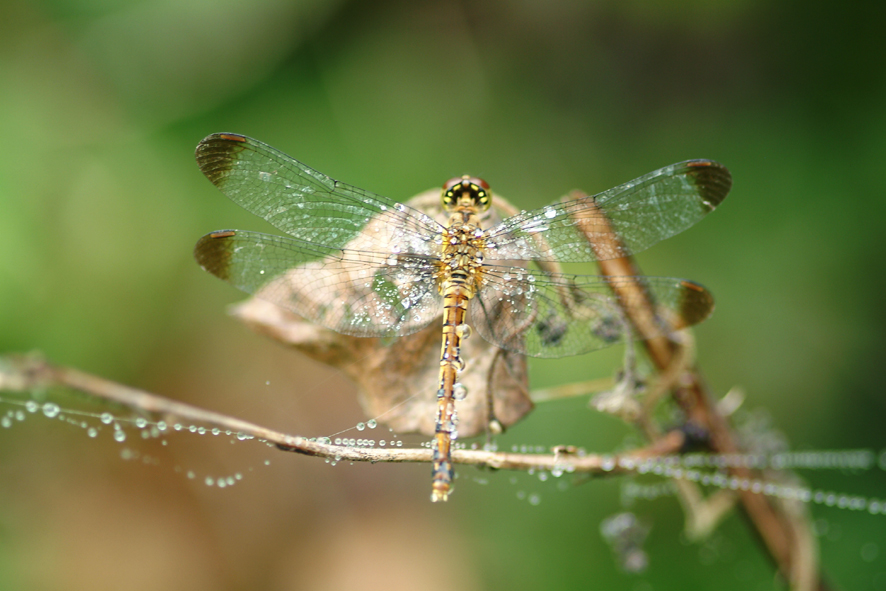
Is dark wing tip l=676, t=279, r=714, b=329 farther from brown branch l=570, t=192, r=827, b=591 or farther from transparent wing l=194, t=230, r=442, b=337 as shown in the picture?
transparent wing l=194, t=230, r=442, b=337

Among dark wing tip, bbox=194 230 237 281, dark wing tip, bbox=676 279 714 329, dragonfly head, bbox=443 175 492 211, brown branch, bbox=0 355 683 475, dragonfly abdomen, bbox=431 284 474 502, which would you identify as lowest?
brown branch, bbox=0 355 683 475

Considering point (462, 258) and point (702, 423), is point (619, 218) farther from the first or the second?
point (702, 423)

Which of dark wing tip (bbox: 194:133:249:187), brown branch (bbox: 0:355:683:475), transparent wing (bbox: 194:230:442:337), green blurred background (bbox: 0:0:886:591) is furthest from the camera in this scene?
green blurred background (bbox: 0:0:886:591)

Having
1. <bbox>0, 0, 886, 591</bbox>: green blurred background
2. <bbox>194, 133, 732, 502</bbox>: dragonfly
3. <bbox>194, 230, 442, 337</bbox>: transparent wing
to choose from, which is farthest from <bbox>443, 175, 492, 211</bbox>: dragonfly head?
<bbox>0, 0, 886, 591</bbox>: green blurred background

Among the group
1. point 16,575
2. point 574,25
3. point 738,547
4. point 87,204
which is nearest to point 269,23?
point 87,204

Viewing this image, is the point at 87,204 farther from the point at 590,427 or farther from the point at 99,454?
the point at 590,427

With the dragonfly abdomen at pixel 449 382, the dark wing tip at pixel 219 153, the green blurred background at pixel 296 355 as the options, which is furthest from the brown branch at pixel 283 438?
the green blurred background at pixel 296 355

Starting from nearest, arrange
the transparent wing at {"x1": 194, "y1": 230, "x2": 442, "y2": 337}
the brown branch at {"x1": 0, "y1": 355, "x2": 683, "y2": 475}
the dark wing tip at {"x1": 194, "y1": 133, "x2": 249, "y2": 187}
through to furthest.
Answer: the brown branch at {"x1": 0, "y1": 355, "x2": 683, "y2": 475}
the transparent wing at {"x1": 194, "y1": 230, "x2": 442, "y2": 337}
the dark wing tip at {"x1": 194, "y1": 133, "x2": 249, "y2": 187}
